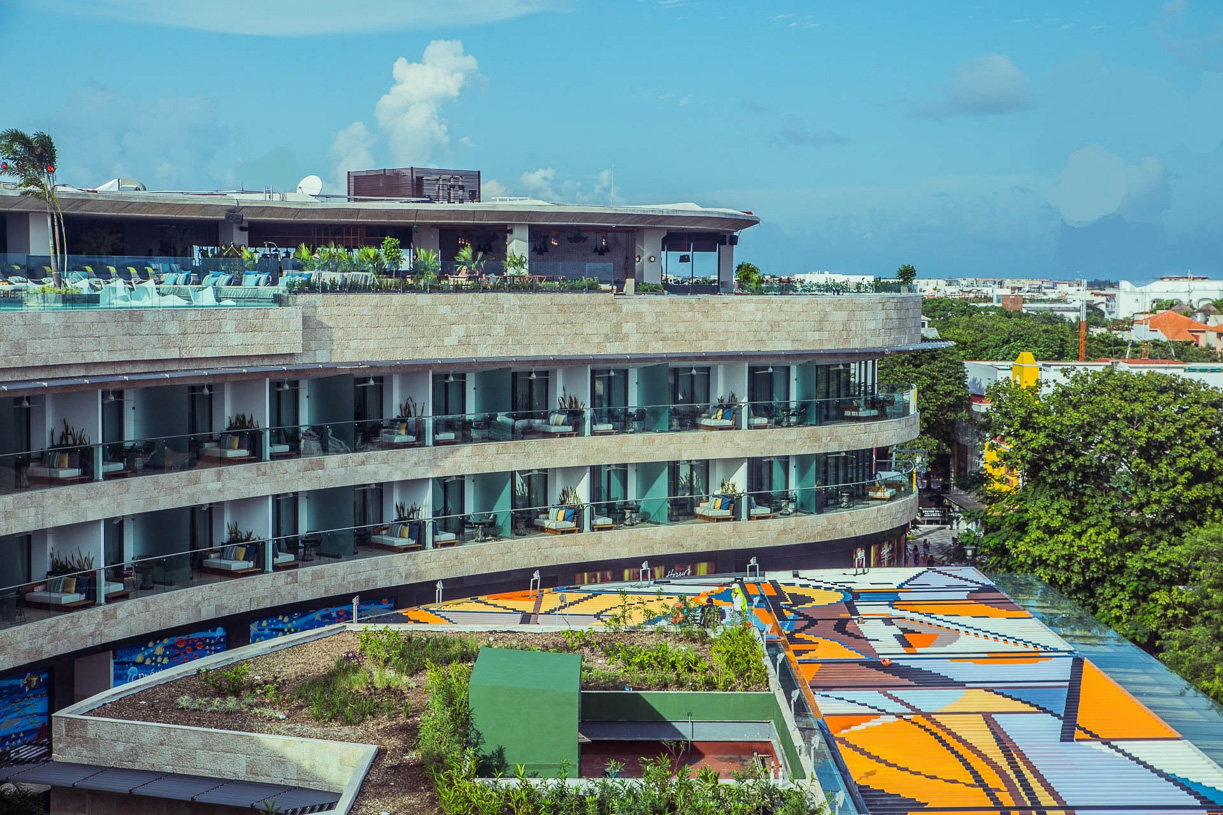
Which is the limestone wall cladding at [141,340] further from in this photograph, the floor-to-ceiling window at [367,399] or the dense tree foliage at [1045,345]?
the dense tree foliage at [1045,345]

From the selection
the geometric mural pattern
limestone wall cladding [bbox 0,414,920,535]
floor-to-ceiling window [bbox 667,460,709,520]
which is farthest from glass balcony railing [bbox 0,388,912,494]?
the geometric mural pattern

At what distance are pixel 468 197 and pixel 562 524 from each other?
62.2 feet

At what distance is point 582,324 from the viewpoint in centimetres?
3575

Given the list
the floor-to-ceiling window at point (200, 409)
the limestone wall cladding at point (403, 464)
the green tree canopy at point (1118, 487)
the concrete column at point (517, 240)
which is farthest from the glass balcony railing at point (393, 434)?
the concrete column at point (517, 240)

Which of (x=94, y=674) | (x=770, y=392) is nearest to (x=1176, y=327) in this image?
(x=770, y=392)

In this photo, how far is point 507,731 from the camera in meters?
18.8

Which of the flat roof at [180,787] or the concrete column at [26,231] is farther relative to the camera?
the concrete column at [26,231]

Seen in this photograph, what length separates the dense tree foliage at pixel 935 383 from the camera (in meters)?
81.0

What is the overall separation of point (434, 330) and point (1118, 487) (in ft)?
74.9

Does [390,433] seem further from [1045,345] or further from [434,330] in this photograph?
[1045,345]

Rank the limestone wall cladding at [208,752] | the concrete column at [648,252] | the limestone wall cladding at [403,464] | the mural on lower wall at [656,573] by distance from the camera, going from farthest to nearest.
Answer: the concrete column at [648,252]
the mural on lower wall at [656,573]
the limestone wall cladding at [403,464]
the limestone wall cladding at [208,752]

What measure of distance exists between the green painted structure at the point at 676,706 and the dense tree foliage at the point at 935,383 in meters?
60.2

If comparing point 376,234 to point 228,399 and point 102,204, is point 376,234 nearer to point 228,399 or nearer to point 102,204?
point 102,204

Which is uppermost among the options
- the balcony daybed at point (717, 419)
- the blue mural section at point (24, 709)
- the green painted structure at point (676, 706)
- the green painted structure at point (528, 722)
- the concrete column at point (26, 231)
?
the concrete column at point (26, 231)
